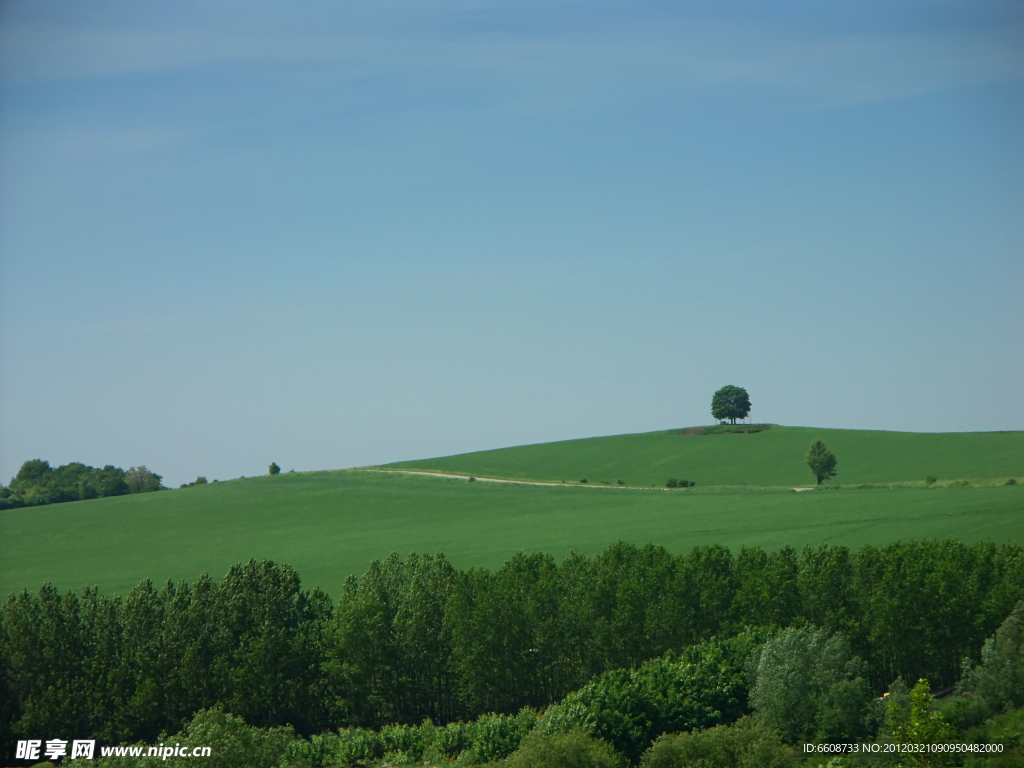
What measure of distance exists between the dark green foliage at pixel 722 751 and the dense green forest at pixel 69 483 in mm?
97573

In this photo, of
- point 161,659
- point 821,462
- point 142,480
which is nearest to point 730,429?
point 821,462

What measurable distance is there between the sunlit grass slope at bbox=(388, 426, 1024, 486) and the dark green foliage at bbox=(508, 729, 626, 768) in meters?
74.3

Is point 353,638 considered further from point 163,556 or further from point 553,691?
point 163,556

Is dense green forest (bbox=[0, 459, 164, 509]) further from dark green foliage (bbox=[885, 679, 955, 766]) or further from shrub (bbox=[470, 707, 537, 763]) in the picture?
dark green foliage (bbox=[885, 679, 955, 766])

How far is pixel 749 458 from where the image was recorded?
11538 cm

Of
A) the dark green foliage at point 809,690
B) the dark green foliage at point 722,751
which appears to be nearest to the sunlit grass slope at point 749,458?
the dark green foliage at point 809,690

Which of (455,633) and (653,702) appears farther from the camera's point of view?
(455,633)

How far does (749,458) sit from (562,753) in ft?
294

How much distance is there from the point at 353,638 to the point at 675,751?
76.7 feet

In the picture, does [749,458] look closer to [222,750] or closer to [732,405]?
[732,405]

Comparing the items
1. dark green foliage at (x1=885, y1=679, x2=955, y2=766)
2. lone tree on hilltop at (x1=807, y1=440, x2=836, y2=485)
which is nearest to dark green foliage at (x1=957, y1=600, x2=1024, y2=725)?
dark green foliage at (x1=885, y1=679, x2=955, y2=766)

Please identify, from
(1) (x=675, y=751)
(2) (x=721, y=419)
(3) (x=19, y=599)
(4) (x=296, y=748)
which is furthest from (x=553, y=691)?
(2) (x=721, y=419)

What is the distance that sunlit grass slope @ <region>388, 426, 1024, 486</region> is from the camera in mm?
101000

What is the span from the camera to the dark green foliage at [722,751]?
99.9ft
